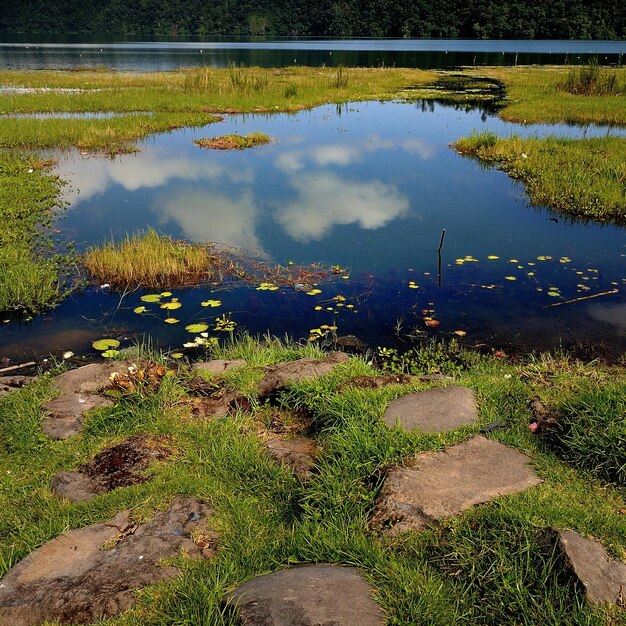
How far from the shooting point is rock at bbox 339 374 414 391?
5545 millimetres

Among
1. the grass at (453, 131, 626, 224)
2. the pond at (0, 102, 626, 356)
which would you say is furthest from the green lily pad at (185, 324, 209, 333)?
the grass at (453, 131, 626, 224)

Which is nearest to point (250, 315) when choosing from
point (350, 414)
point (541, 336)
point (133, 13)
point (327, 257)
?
point (327, 257)

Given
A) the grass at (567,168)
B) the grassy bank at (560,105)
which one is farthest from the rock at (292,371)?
the grassy bank at (560,105)

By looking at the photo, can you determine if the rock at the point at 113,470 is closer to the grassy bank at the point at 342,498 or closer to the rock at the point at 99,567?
the grassy bank at the point at 342,498

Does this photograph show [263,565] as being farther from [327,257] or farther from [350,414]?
[327,257]

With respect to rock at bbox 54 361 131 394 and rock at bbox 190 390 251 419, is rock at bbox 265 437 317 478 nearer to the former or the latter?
rock at bbox 190 390 251 419

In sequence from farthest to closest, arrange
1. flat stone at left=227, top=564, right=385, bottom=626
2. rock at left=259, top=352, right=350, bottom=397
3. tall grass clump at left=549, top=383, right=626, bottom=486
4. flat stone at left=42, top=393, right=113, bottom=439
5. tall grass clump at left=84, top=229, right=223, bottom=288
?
tall grass clump at left=84, top=229, right=223, bottom=288, rock at left=259, top=352, right=350, bottom=397, flat stone at left=42, top=393, right=113, bottom=439, tall grass clump at left=549, top=383, right=626, bottom=486, flat stone at left=227, top=564, right=385, bottom=626

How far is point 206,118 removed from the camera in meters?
26.7

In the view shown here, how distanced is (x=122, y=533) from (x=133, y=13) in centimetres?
22996

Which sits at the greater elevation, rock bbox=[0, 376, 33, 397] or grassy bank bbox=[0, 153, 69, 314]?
grassy bank bbox=[0, 153, 69, 314]

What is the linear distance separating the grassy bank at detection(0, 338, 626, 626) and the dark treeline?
12590cm

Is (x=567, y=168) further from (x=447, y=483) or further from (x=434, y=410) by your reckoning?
(x=447, y=483)

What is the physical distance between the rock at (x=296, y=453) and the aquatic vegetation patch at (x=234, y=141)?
18.5 metres

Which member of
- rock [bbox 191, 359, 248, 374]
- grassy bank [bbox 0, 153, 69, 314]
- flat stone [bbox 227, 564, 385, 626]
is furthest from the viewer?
grassy bank [bbox 0, 153, 69, 314]
